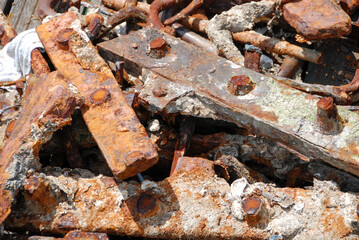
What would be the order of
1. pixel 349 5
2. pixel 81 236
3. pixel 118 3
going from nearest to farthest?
pixel 81 236
pixel 349 5
pixel 118 3

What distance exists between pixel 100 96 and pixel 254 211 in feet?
3.58

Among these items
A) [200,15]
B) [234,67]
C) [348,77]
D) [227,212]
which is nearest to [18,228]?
[227,212]

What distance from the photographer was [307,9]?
281cm

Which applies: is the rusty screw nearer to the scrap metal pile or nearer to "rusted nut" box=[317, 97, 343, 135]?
the scrap metal pile

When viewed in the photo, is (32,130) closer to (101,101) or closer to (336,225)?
(101,101)

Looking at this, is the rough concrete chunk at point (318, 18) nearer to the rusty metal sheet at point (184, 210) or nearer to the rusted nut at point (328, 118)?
the rusted nut at point (328, 118)

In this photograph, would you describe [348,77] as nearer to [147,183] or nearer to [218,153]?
[218,153]

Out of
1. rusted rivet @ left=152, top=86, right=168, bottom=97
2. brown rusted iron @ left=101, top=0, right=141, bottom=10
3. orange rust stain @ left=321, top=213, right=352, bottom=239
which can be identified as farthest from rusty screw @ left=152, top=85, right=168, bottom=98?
brown rusted iron @ left=101, top=0, right=141, bottom=10

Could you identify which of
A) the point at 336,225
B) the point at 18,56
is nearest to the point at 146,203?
the point at 336,225

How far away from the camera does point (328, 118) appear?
207cm

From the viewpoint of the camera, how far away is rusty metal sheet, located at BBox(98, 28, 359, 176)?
210cm

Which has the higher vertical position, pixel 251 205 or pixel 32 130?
pixel 32 130

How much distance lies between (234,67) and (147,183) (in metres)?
0.98

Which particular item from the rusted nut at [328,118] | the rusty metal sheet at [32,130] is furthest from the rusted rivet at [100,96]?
the rusted nut at [328,118]
